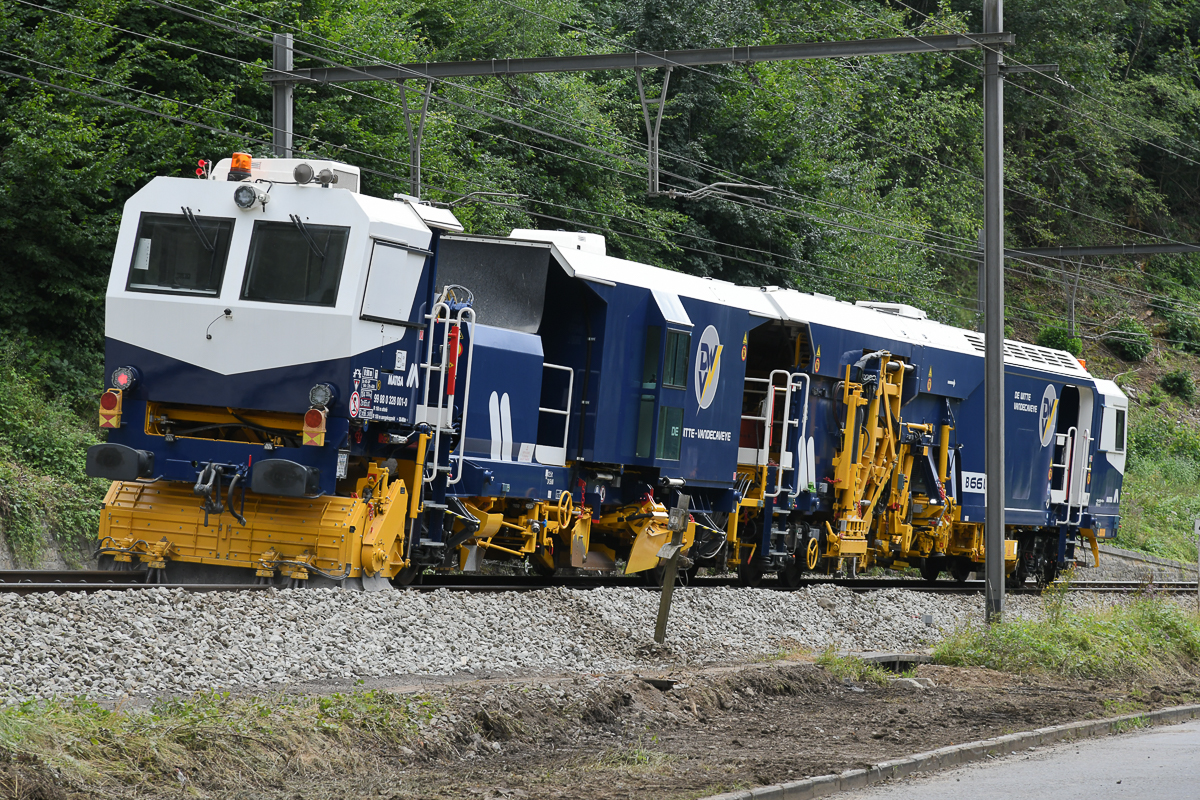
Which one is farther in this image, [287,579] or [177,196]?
[177,196]

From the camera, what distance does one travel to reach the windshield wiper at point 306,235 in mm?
11789

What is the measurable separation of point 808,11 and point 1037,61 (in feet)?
37.8

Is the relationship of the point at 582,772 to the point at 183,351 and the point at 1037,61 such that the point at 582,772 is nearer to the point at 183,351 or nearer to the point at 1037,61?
the point at 183,351

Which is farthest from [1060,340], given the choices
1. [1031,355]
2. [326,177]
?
[326,177]

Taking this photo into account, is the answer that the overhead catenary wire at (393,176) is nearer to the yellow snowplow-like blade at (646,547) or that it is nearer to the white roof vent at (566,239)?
the white roof vent at (566,239)

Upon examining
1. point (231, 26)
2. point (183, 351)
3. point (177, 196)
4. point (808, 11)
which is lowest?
point (183, 351)

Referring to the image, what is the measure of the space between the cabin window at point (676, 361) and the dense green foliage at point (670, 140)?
621cm

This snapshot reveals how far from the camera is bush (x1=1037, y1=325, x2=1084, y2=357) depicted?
151 ft

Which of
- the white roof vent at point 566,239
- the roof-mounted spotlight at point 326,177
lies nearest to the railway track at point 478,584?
the roof-mounted spotlight at point 326,177

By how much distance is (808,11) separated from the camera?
148 ft

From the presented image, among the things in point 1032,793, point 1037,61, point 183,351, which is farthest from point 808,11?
point 1032,793

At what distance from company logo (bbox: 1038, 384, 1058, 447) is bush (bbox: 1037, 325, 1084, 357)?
2407cm

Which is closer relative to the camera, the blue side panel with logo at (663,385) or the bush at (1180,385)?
Answer: the blue side panel with logo at (663,385)

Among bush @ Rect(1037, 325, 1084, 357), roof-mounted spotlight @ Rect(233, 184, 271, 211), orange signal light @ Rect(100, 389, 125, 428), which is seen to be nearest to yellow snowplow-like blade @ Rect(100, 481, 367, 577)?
orange signal light @ Rect(100, 389, 125, 428)
